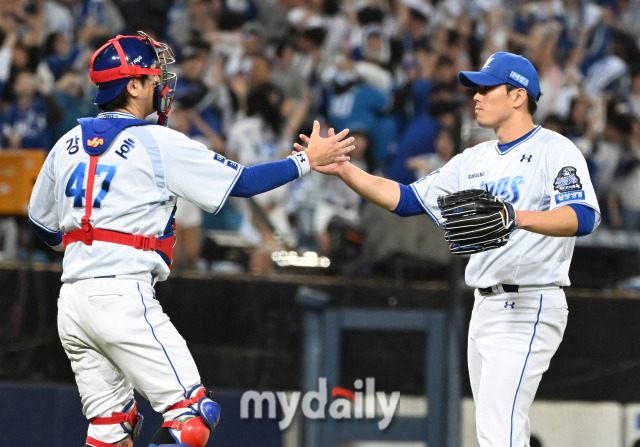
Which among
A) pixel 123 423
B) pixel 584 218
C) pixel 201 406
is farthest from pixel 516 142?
pixel 123 423

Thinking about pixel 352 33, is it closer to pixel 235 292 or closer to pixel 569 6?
pixel 569 6

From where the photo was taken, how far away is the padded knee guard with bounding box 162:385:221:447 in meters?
3.95

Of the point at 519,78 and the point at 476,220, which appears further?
the point at 519,78

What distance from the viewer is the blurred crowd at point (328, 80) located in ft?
25.7

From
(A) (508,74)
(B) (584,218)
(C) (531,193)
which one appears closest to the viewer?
(B) (584,218)

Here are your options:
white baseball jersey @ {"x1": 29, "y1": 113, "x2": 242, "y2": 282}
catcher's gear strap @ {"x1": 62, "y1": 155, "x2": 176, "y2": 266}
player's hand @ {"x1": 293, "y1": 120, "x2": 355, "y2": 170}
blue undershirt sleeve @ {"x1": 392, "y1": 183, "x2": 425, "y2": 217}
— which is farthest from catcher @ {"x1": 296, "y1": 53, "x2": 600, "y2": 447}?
catcher's gear strap @ {"x1": 62, "y1": 155, "x2": 176, "y2": 266}

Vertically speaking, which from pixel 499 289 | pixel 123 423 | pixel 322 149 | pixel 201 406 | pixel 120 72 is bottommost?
pixel 123 423

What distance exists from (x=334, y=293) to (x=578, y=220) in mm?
2518

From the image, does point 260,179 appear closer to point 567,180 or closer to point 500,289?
point 500,289

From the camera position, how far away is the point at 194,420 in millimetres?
3971

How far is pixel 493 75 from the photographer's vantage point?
4445 mm

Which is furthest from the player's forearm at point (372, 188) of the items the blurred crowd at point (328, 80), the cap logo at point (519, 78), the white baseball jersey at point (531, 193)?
the blurred crowd at point (328, 80)

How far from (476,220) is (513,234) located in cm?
46

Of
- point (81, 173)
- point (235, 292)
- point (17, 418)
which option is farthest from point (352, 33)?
point (81, 173)
